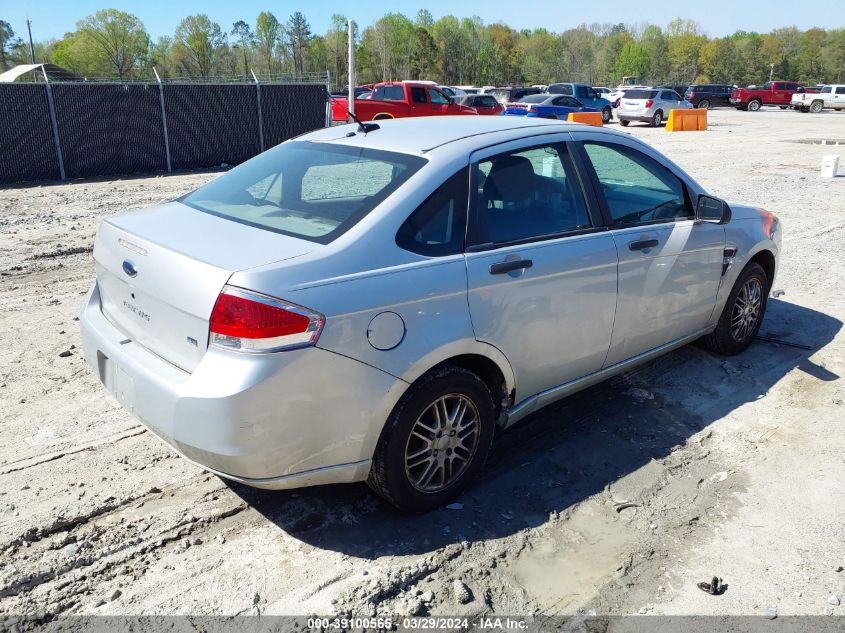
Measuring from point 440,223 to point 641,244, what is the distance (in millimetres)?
1442

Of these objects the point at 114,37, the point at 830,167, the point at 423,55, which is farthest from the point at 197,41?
the point at 830,167

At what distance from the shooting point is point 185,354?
3016mm

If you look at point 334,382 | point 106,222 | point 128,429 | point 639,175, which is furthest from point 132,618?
point 639,175

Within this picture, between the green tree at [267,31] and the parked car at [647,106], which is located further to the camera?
the green tree at [267,31]

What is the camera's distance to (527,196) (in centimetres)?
387

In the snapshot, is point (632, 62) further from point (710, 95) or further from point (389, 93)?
point (389, 93)

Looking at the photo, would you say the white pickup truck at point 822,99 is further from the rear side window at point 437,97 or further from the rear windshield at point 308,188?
the rear windshield at point 308,188

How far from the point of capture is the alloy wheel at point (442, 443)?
3.35 meters

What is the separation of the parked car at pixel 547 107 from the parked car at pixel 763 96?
71.9 feet

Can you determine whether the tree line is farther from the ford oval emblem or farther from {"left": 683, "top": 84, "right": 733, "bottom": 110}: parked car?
the ford oval emblem

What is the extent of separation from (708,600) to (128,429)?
3.19 meters

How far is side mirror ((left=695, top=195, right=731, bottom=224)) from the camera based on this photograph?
4637 millimetres

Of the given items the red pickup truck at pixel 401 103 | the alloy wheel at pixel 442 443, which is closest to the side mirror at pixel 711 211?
the alloy wheel at pixel 442 443

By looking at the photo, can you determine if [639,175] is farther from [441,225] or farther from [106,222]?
[106,222]
